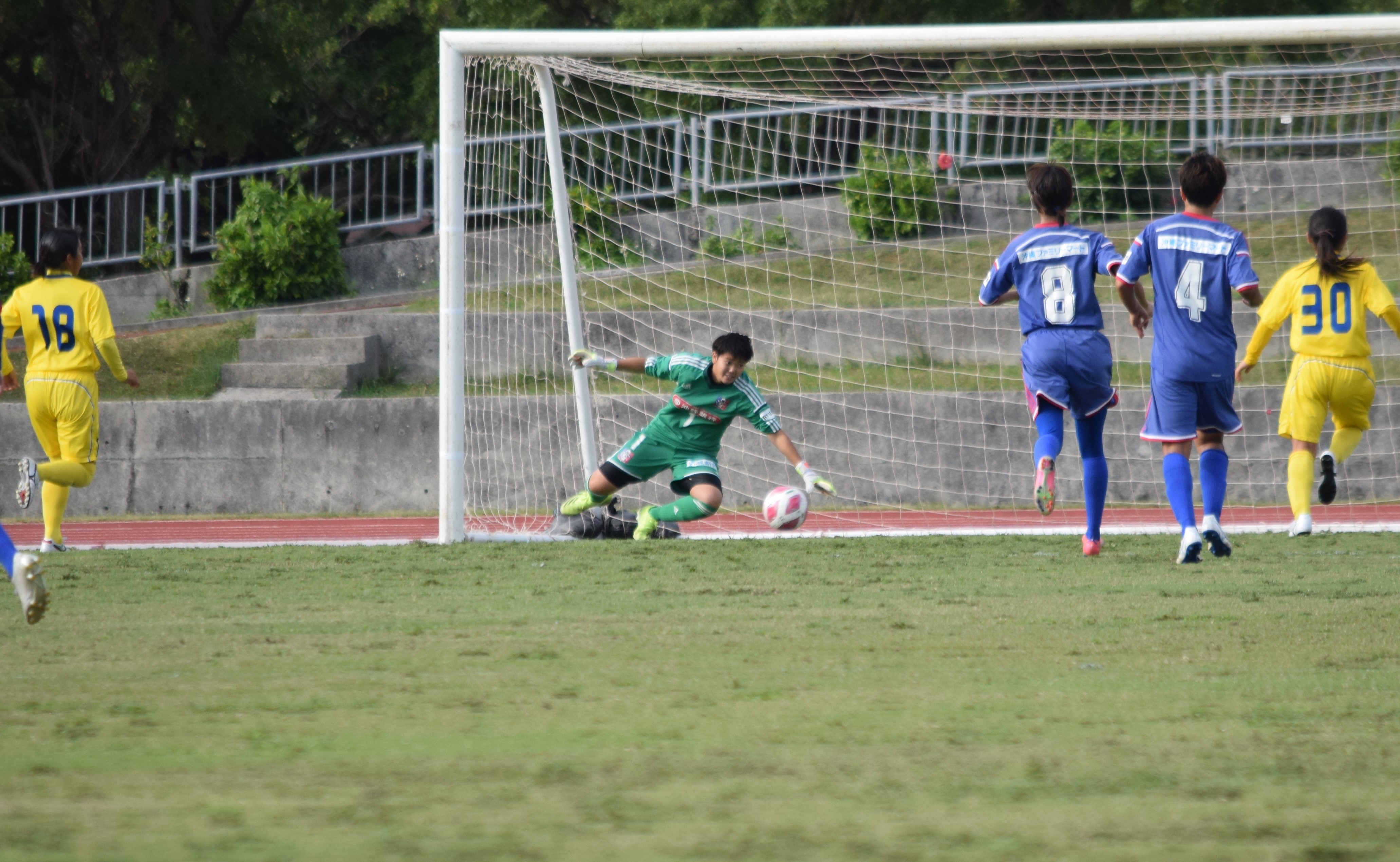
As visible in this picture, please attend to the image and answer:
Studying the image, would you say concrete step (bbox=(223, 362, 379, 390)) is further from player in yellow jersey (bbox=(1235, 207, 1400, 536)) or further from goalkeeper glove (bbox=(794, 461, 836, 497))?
player in yellow jersey (bbox=(1235, 207, 1400, 536))

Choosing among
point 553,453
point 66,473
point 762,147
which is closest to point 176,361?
point 553,453

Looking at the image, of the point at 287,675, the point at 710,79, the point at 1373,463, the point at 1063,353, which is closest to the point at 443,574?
the point at 287,675

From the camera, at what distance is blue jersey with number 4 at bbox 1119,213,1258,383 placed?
6.18m

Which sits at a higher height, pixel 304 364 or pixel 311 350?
pixel 311 350

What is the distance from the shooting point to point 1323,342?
6859mm

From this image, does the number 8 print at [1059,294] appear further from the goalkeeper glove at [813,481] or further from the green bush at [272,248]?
the green bush at [272,248]

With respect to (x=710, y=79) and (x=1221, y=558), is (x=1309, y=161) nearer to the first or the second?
(x=710, y=79)

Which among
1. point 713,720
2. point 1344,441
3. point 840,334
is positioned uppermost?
point 840,334

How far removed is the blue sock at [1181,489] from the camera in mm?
6180

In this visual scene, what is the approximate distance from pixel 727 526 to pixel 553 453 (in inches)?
60.1

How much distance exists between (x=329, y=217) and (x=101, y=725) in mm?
11727

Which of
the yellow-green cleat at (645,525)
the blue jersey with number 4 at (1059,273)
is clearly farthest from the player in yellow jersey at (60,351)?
the blue jersey with number 4 at (1059,273)

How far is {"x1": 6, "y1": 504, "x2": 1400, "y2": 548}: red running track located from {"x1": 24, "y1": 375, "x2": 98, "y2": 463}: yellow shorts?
0.62m

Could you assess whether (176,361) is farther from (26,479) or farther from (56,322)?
(56,322)
